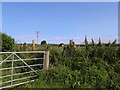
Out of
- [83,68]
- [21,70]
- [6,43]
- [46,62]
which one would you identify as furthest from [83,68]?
[6,43]

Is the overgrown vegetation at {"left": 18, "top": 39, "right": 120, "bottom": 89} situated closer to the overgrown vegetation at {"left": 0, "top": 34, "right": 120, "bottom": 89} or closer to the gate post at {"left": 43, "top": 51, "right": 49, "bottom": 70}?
the overgrown vegetation at {"left": 0, "top": 34, "right": 120, "bottom": 89}

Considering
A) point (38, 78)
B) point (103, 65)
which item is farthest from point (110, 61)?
point (38, 78)

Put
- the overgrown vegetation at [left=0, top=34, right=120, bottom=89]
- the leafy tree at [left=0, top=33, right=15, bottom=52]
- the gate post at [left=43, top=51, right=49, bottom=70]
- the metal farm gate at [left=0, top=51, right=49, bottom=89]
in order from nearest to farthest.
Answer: the metal farm gate at [left=0, top=51, right=49, bottom=89]
the overgrown vegetation at [left=0, top=34, right=120, bottom=89]
the gate post at [left=43, top=51, right=49, bottom=70]
the leafy tree at [left=0, top=33, right=15, bottom=52]

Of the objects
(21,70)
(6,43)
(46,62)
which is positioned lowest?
(21,70)

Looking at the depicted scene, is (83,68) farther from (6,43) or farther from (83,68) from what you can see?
(6,43)

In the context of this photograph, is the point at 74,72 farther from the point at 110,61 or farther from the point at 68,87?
the point at 110,61

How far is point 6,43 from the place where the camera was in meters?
11.7

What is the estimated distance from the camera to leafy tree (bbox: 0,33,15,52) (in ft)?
38.0

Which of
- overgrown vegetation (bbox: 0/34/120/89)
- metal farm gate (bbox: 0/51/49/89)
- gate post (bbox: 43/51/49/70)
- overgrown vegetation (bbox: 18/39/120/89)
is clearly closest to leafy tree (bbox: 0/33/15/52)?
overgrown vegetation (bbox: 0/34/120/89)

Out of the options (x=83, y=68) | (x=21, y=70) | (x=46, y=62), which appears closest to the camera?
(x=83, y=68)

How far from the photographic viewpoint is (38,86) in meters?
6.73

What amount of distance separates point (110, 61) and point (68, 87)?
324 cm

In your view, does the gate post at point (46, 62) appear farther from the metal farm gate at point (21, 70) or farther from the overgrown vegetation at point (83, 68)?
the overgrown vegetation at point (83, 68)

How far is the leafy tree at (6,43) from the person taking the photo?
1159cm
